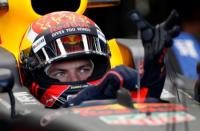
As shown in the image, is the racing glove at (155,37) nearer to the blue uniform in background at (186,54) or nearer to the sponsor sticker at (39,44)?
the sponsor sticker at (39,44)

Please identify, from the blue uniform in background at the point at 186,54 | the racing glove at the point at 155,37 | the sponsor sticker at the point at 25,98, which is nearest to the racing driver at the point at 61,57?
the sponsor sticker at the point at 25,98

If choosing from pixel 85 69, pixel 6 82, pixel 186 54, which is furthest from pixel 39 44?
pixel 186 54

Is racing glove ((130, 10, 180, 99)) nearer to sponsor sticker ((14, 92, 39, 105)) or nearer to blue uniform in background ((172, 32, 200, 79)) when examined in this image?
sponsor sticker ((14, 92, 39, 105))

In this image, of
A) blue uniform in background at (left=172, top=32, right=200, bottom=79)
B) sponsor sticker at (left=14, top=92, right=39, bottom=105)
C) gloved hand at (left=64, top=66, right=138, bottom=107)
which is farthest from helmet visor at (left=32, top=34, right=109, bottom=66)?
blue uniform in background at (left=172, top=32, right=200, bottom=79)

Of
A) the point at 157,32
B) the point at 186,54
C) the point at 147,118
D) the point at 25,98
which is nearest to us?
the point at 147,118

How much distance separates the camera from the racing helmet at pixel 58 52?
Answer: 495 centimetres

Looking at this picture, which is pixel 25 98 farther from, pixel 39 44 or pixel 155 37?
pixel 155 37

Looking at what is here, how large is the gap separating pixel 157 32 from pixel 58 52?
3.08ft

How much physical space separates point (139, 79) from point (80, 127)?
17.4 inches

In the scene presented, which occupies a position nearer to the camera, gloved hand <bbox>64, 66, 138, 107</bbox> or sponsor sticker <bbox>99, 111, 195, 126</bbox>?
sponsor sticker <bbox>99, 111, 195, 126</bbox>

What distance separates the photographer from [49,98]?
498 cm

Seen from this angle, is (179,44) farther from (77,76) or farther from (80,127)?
(80,127)

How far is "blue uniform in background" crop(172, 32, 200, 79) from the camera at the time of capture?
7141 millimetres

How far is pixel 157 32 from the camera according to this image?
4133mm
